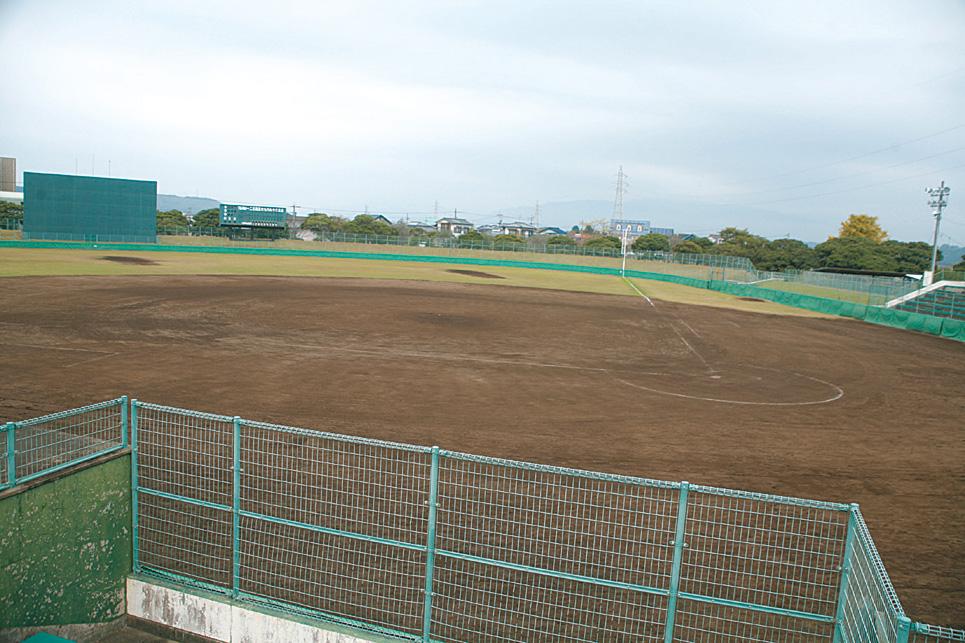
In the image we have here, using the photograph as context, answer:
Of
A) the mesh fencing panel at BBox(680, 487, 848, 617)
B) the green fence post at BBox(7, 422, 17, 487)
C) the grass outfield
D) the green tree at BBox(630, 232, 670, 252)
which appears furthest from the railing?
the green tree at BBox(630, 232, 670, 252)

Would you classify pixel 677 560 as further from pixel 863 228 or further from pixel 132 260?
pixel 863 228

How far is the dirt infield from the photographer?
12883 millimetres

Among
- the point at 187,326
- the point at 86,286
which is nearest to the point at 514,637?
the point at 187,326

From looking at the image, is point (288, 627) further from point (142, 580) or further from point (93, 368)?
point (93, 368)

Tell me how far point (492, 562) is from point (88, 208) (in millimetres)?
93272

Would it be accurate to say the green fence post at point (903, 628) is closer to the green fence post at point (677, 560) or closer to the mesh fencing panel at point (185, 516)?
the green fence post at point (677, 560)

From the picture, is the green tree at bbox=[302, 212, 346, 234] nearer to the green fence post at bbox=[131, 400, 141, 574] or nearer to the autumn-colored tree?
the autumn-colored tree

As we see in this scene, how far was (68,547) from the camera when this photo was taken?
25.8 ft

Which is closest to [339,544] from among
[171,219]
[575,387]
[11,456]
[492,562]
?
[492,562]

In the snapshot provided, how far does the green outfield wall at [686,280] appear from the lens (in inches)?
1574

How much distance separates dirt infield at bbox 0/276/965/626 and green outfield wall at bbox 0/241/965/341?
363 centimetres

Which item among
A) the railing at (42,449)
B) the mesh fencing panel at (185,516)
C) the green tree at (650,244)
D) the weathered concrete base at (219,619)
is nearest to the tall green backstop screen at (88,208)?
the green tree at (650,244)

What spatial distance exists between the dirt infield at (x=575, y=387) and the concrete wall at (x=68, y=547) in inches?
243

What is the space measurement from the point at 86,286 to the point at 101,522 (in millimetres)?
37517
